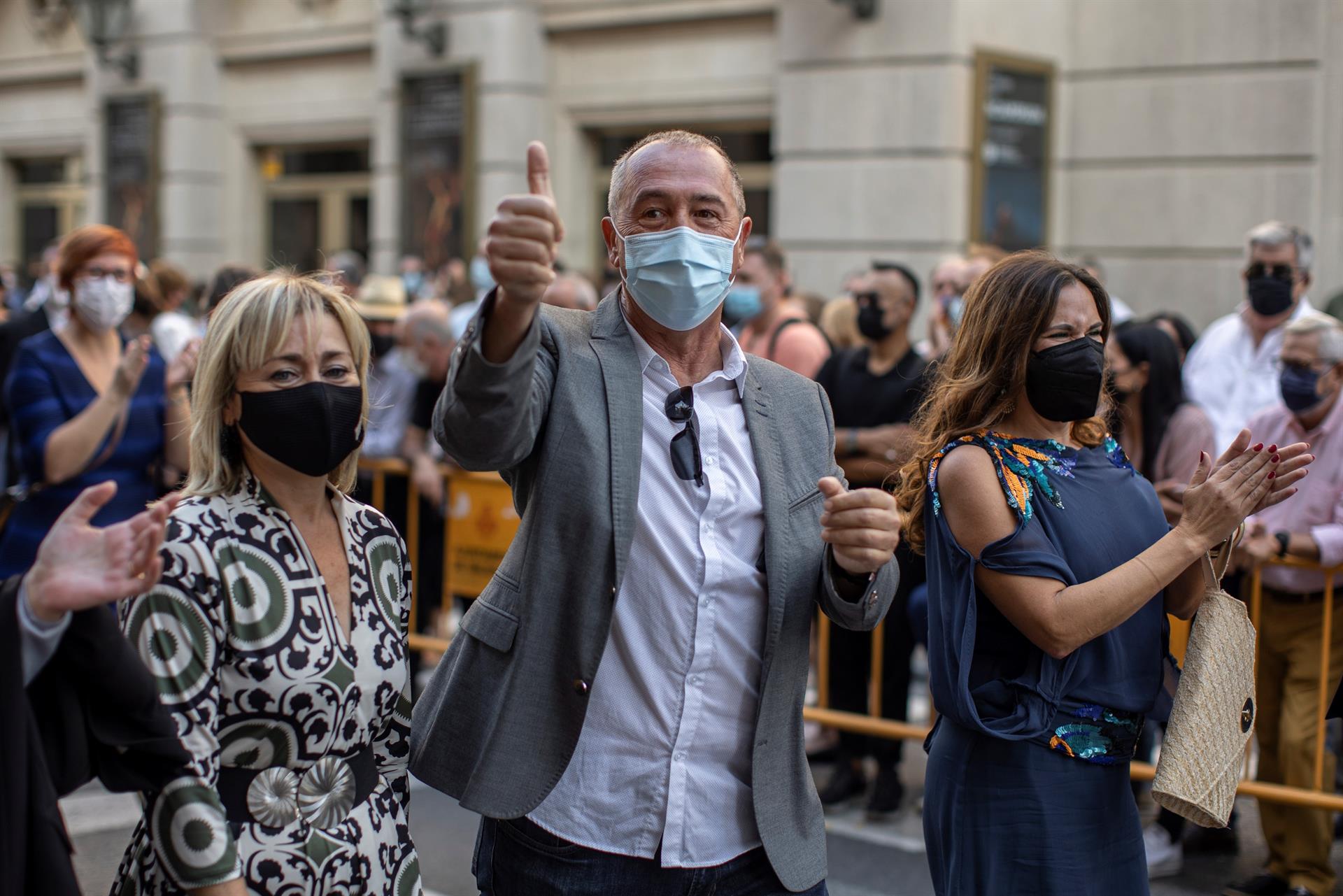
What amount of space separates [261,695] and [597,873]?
0.69 m

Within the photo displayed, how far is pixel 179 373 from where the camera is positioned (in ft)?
18.5

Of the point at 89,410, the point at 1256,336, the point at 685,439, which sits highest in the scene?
the point at 1256,336

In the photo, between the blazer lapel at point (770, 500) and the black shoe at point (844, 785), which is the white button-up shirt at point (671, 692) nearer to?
the blazer lapel at point (770, 500)

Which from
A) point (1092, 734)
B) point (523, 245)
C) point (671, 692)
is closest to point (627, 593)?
point (671, 692)

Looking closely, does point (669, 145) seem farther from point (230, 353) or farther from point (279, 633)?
point (279, 633)

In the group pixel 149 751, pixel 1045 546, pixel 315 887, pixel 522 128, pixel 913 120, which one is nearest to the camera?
pixel 149 751

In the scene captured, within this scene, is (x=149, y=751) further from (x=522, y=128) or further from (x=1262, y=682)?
(x=522, y=128)

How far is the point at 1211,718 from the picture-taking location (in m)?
3.09

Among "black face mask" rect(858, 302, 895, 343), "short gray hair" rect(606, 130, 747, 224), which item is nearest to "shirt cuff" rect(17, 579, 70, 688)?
"short gray hair" rect(606, 130, 747, 224)

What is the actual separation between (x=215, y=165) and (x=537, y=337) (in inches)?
637

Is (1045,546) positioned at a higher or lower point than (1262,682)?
higher

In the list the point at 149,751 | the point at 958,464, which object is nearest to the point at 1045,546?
the point at 958,464

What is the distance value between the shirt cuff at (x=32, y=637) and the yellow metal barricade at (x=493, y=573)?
3.74 meters

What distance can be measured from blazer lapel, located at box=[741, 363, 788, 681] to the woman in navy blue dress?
1.89 feet
